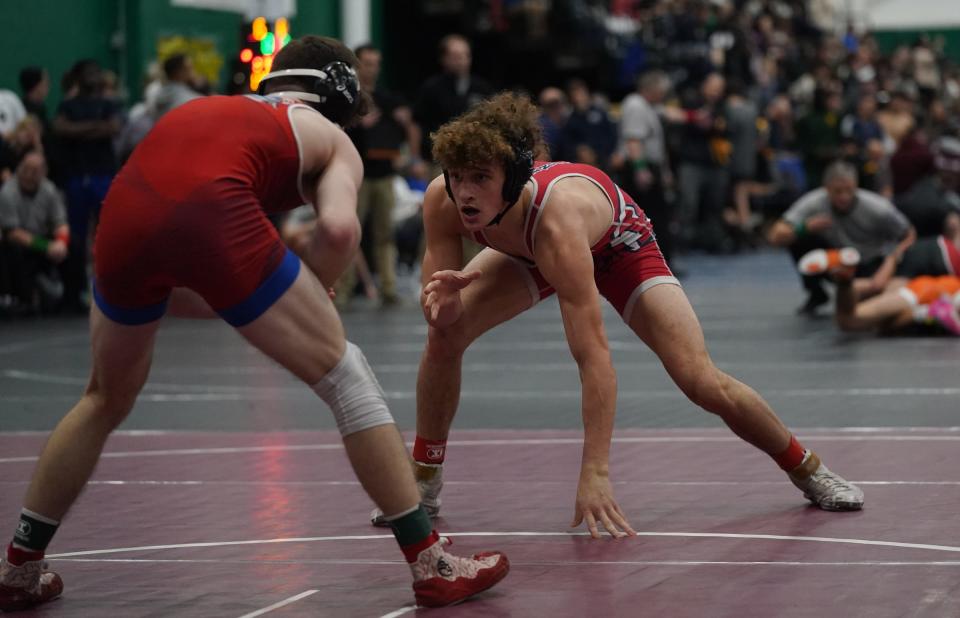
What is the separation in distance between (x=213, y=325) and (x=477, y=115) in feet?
31.1

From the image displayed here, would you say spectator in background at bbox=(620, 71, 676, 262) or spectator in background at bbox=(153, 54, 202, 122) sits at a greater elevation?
Answer: spectator in background at bbox=(153, 54, 202, 122)

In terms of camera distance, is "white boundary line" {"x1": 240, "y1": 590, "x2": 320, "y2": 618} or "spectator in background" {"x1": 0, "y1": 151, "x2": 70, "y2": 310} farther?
"spectator in background" {"x1": 0, "y1": 151, "x2": 70, "y2": 310}

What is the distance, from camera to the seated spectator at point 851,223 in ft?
41.9

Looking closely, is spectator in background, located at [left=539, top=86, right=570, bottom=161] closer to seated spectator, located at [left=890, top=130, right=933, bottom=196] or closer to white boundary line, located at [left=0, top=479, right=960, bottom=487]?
seated spectator, located at [left=890, top=130, right=933, bottom=196]

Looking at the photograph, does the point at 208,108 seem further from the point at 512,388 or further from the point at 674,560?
the point at 512,388

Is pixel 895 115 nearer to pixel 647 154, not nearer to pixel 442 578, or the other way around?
pixel 647 154

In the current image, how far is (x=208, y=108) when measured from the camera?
14.6ft

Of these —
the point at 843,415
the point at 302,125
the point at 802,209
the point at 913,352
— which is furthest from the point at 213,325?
the point at 302,125

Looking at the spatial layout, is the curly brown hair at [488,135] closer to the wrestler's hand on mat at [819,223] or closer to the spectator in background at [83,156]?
the wrestler's hand on mat at [819,223]

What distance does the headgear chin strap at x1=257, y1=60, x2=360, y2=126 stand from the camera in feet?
15.3

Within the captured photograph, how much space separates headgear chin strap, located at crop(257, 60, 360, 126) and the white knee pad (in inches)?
28.0

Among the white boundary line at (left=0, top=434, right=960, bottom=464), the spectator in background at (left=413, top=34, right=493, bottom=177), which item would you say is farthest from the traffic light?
the white boundary line at (left=0, top=434, right=960, bottom=464)

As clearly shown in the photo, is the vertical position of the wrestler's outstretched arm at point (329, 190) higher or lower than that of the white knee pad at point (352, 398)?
higher

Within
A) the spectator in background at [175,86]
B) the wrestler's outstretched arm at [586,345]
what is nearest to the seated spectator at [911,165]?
the spectator in background at [175,86]
